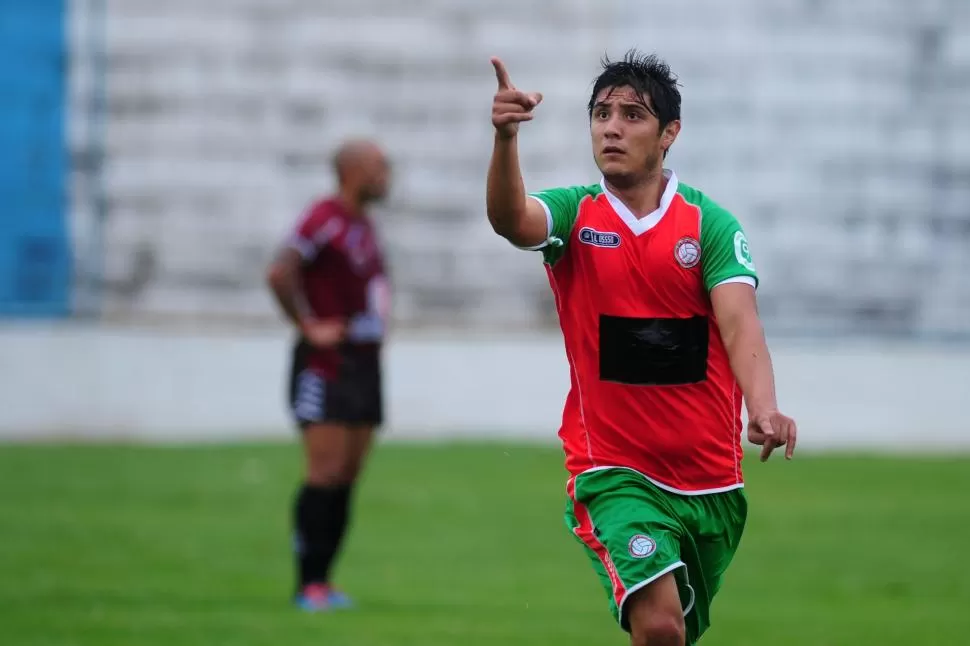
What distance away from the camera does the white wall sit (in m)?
16.3

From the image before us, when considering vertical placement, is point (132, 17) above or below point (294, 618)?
above

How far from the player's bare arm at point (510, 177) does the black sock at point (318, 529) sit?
393cm

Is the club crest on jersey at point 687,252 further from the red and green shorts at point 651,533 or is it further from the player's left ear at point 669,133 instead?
the red and green shorts at point 651,533

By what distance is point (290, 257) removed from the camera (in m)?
8.77

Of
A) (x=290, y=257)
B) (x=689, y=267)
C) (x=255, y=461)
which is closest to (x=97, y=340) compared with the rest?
(x=255, y=461)

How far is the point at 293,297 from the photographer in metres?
8.77

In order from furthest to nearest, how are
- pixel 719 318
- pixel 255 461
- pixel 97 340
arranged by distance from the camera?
1. pixel 97 340
2. pixel 255 461
3. pixel 719 318

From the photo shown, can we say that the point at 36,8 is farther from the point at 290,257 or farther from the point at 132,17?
the point at 290,257

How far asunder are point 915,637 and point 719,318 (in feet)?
11.3

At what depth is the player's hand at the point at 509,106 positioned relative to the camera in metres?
4.72

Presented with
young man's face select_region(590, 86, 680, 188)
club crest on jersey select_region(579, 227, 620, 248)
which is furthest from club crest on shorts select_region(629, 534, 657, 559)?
young man's face select_region(590, 86, 680, 188)

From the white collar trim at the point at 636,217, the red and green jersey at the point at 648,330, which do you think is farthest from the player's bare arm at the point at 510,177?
the white collar trim at the point at 636,217

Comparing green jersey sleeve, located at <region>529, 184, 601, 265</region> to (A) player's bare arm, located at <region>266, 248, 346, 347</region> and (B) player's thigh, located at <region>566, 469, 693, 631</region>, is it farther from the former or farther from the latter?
(A) player's bare arm, located at <region>266, 248, 346, 347</region>

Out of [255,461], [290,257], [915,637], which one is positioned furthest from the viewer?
[255,461]
